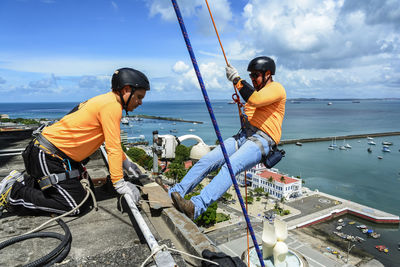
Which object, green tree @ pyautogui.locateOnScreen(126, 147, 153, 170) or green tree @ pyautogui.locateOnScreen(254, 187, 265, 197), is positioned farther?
Answer: green tree @ pyautogui.locateOnScreen(126, 147, 153, 170)

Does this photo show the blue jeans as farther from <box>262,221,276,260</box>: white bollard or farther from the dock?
the dock

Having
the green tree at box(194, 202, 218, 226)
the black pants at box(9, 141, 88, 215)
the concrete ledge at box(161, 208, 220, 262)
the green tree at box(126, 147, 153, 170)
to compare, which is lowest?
the green tree at box(194, 202, 218, 226)

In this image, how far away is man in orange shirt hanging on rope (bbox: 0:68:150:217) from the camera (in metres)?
3.29

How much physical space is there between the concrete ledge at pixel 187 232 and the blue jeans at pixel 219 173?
1.22ft

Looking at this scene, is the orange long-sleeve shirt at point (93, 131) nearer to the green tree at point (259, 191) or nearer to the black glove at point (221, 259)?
the black glove at point (221, 259)

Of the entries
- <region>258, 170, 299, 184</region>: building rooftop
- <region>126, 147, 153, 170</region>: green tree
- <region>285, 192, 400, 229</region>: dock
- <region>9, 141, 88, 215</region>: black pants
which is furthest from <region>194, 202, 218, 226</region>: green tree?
<region>9, 141, 88, 215</region>: black pants

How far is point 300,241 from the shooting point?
3309 centimetres

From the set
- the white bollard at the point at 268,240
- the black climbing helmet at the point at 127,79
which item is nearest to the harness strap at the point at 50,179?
the black climbing helmet at the point at 127,79

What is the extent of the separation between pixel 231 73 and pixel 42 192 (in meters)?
3.35

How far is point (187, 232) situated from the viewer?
3035 mm

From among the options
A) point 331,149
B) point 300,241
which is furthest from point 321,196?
point 331,149

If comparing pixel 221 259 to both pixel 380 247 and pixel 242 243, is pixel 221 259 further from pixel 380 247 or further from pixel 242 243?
pixel 380 247

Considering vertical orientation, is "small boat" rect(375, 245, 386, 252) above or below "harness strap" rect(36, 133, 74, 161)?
below

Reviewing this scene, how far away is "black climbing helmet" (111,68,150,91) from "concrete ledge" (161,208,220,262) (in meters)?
1.80
